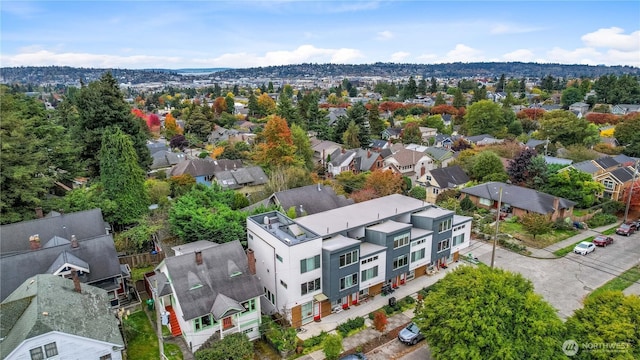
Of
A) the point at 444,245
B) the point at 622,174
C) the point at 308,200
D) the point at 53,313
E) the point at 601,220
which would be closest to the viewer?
the point at 53,313

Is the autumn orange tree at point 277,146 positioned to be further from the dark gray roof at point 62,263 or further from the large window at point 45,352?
the large window at point 45,352

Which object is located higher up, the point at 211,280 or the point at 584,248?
the point at 211,280

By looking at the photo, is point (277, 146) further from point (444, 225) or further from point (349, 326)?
point (349, 326)

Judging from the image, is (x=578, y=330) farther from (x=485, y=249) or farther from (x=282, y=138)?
(x=282, y=138)

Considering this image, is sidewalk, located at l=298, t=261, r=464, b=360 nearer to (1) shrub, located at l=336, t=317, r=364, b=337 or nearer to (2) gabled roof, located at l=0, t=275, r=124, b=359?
(1) shrub, located at l=336, t=317, r=364, b=337

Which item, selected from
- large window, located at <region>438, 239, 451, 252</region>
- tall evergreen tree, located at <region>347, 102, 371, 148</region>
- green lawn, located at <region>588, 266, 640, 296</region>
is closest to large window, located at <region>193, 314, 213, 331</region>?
large window, located at <region>438, 239, 451, 252</region>

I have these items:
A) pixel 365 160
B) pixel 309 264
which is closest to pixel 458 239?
pixel 309 264
